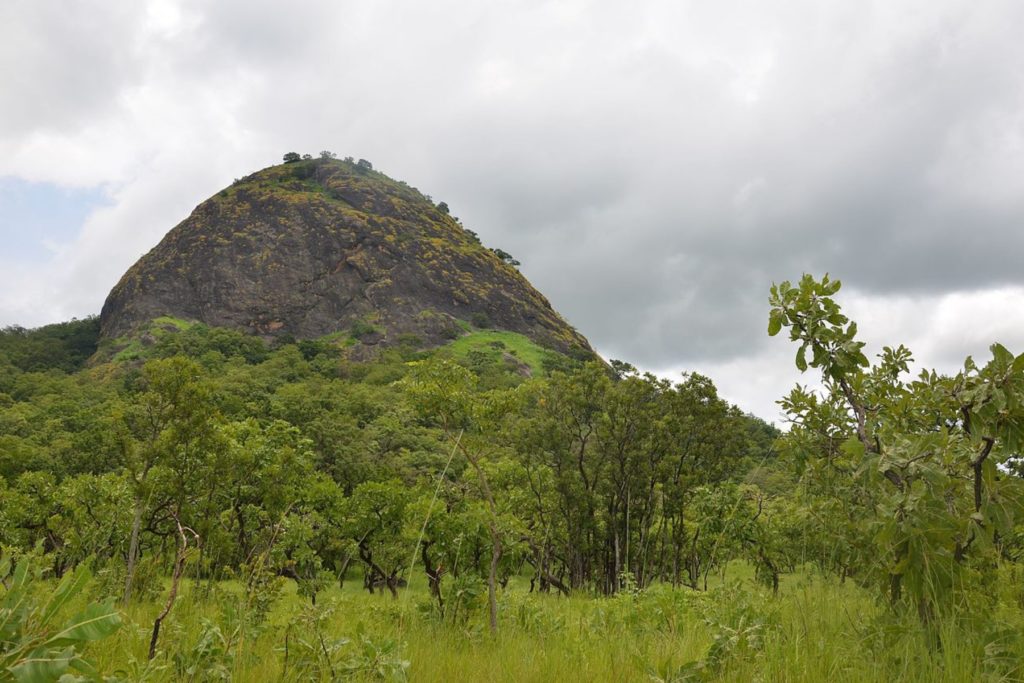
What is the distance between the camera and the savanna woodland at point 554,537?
2854 millimetres

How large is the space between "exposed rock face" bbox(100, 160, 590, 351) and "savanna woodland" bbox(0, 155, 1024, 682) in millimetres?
77235

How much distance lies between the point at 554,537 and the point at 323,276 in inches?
4062

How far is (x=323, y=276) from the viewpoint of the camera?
374ft

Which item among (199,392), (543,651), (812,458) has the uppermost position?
(199,392)

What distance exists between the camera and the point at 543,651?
3938 millimetres

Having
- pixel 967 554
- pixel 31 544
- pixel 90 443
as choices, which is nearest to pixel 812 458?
pixel 967 554

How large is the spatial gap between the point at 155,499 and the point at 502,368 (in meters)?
65.4

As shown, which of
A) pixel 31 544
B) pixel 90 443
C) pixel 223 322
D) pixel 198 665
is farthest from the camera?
pixel 223 322

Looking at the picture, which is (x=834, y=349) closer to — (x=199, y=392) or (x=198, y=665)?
(x=198, y=665)

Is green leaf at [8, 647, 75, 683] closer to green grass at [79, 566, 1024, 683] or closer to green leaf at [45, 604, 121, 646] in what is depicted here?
green leaf at [45, 604, 121, 646]

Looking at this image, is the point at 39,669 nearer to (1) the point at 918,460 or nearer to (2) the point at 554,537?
(1) the point at 918,460

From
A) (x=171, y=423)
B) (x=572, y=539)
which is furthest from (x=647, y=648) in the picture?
(x=572, y=539)

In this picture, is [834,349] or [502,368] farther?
[502,368]

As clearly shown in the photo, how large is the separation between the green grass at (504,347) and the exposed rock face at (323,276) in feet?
13.8
